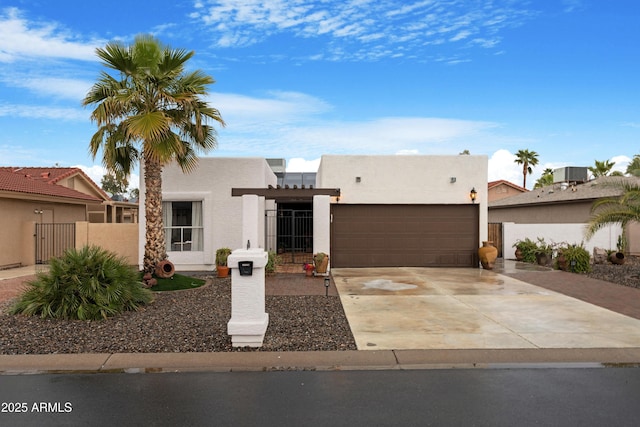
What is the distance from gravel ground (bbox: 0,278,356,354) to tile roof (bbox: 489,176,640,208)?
1774 cm

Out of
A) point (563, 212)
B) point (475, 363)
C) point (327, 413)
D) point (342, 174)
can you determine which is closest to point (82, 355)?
point (327, 413)

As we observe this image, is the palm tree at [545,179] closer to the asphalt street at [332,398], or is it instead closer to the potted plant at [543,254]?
the potted plant at [543,254]

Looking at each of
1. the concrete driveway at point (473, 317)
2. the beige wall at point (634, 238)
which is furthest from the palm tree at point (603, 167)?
the concrete driveway at point (473, 317)

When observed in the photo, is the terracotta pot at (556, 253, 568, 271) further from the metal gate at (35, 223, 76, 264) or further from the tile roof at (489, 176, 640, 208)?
the metal gate at (35, 223, 76, 264)

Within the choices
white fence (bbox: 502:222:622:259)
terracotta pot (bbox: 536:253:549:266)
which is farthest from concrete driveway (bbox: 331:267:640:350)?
white fence (bbox: 502:222:622:259)

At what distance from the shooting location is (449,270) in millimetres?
16047

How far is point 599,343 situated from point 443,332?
229 centimetres

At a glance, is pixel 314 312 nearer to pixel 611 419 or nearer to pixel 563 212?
pixel 611 419

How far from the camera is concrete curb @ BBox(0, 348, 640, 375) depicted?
5764mm

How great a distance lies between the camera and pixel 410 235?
55.8 feet

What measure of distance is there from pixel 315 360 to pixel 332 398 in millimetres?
1257

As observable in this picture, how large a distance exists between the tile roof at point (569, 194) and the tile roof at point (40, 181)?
24.4 meters

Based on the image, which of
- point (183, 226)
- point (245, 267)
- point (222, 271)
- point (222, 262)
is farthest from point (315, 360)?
point (183, 226)

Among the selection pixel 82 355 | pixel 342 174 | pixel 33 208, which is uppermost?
pixel 342 174
